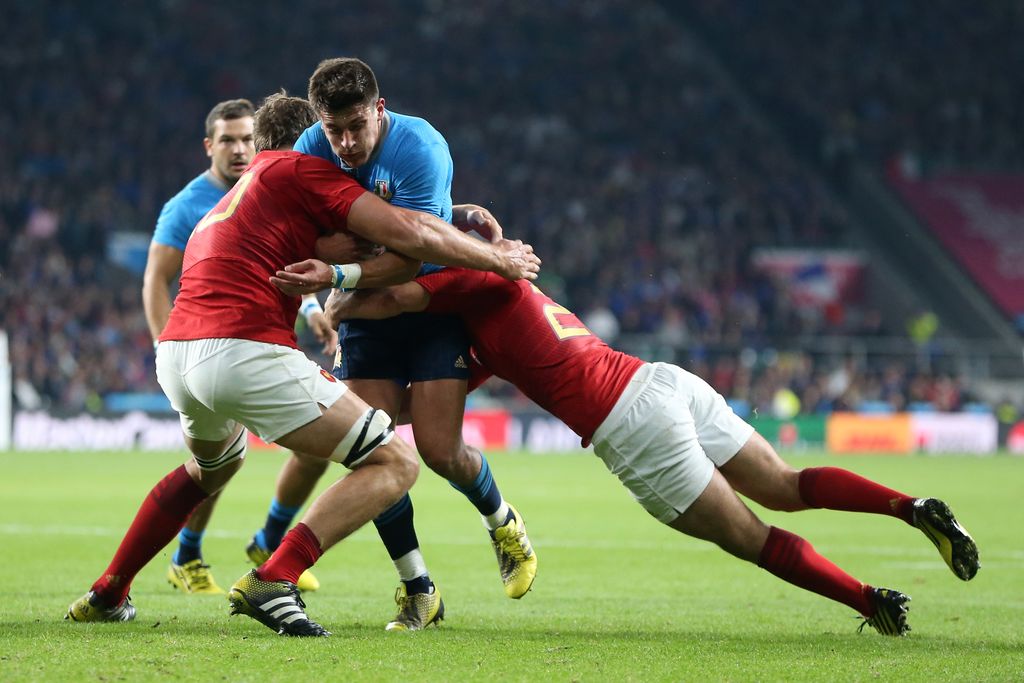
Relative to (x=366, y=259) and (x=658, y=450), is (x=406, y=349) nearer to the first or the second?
(x=366, y=259)

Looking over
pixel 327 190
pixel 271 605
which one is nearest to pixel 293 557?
pixel 271 605

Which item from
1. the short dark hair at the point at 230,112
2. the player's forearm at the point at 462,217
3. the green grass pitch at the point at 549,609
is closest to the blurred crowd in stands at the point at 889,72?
the green grass pitch at the point at 549,609

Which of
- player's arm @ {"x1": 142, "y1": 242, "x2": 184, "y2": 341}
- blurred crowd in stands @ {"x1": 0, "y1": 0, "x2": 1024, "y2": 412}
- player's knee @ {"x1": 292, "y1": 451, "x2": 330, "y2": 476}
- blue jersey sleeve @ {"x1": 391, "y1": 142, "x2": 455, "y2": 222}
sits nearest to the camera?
blue jersey sleeve @ {"x1": 391, "y1": 142, "x2": 455, "y2": 222}

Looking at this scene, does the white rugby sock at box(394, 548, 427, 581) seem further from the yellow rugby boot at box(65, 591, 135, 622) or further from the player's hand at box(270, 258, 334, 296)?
the player's hand at box(270, 258, 334, 296)

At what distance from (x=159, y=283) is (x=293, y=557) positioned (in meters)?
2.84

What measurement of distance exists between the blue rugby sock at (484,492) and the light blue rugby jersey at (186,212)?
7.67 ft

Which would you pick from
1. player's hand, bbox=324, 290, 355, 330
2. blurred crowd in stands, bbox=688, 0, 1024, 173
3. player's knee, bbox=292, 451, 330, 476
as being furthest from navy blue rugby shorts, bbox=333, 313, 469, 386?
blurred crowd in stands, bbox=688, 0, 1024, 173

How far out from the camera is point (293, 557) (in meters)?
5.32

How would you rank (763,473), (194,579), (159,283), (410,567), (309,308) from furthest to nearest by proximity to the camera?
(309,308) → (159,283) → (194,579) → (410,567) → (763,473)

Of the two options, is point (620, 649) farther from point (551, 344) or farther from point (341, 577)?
point (341, 577)

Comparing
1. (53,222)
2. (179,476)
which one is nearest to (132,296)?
(53,222)

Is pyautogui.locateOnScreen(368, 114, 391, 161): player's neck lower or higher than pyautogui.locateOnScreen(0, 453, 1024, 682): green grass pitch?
higher

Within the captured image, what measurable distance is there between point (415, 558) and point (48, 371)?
19.0 metres

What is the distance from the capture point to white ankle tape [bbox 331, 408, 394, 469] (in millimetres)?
5305
